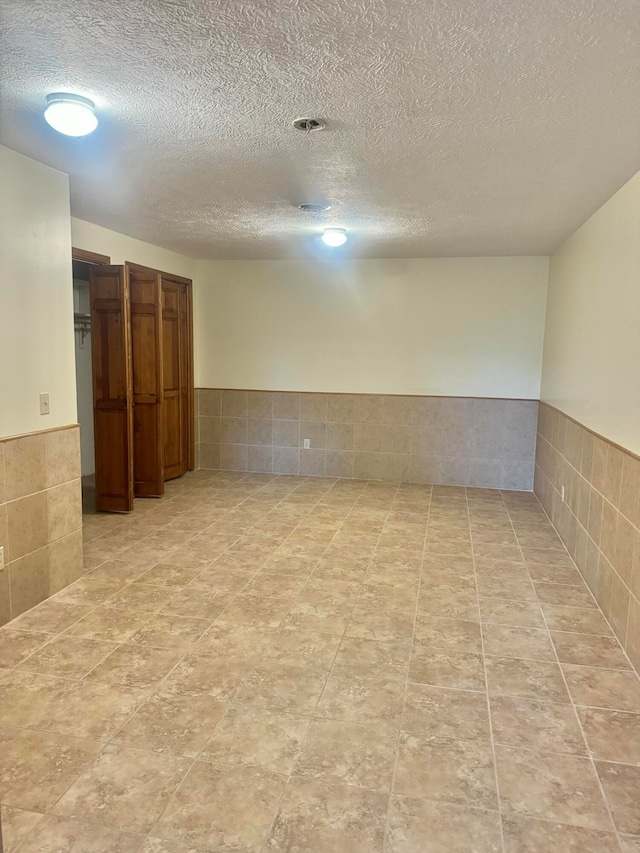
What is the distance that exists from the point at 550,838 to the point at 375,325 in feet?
16.0

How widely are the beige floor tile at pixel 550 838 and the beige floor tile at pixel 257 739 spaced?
70 centimetres

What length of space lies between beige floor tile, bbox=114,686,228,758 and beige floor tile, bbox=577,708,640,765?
137 cm

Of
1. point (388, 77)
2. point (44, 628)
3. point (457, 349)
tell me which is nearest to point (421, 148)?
point (388, 77)

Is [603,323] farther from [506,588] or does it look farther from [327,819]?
[327,819]

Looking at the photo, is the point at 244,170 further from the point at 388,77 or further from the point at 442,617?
the point at 442,617

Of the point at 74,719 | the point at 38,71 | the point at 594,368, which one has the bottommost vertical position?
the point at 74,719

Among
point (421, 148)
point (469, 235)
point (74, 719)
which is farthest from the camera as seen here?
point (469, 235)

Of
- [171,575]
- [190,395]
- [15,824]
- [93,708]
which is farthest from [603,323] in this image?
[190,395]

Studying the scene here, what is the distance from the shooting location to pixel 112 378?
15.1ft

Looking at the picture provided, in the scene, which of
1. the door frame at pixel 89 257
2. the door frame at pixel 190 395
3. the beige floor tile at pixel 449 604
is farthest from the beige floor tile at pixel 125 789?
the door frame at pixel 190 395

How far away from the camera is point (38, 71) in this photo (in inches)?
77.0

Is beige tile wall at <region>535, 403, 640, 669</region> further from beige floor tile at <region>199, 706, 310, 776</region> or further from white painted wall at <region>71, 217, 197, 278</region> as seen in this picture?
white painted wall at <region>71, 217, 197, 278</region>

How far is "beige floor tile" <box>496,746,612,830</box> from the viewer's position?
1704 mm

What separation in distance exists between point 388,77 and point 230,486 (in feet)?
14.2
